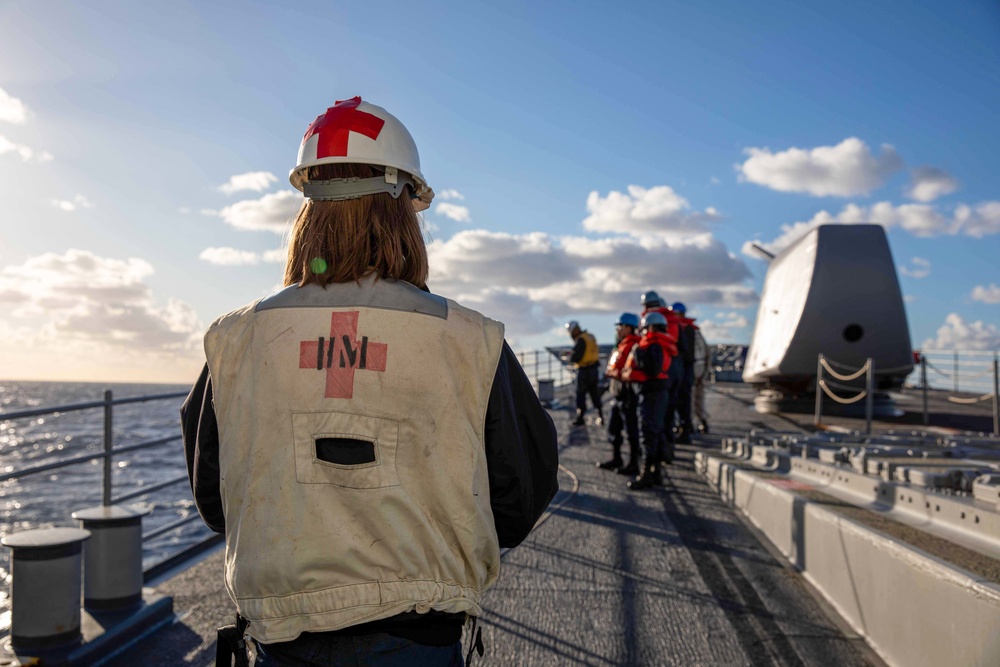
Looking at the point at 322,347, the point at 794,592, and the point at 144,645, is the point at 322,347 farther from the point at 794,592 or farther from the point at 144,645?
the point at 794,592

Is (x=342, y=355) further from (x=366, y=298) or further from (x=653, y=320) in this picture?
(x=653, y=320)

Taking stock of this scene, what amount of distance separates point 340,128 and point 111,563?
3017mm

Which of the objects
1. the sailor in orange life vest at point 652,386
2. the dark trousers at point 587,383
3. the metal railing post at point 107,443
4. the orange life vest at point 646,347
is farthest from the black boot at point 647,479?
the dark trousers at point 587,383

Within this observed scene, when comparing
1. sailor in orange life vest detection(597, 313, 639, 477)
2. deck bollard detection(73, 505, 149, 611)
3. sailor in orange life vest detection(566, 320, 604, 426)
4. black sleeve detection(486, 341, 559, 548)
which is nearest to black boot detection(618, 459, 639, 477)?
sailor in orange life vest detection(597, 313, 639, 477)

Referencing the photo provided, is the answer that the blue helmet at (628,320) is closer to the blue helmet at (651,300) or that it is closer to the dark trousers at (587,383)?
the blue helmet at (651,300)

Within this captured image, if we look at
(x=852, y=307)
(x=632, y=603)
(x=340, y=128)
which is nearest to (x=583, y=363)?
(x=852, y=307)

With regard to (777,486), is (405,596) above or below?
above

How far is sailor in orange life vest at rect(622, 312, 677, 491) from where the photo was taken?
7551 millimetres

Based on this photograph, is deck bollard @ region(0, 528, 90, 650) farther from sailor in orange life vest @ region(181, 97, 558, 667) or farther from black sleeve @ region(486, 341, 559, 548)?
black sleeve @ region(486, 341, 559, 548)

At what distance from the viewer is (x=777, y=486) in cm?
577

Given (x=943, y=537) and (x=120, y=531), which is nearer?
(x=120, y=531)

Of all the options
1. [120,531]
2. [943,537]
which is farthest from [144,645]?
[943,537]

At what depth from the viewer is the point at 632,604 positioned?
3969mm

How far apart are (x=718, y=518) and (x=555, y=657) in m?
3.30
